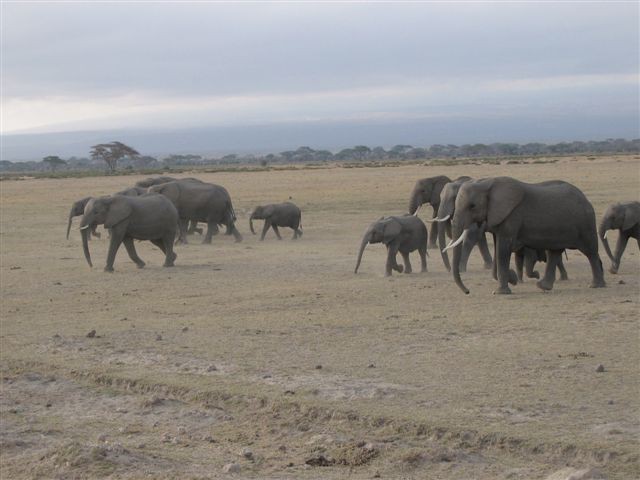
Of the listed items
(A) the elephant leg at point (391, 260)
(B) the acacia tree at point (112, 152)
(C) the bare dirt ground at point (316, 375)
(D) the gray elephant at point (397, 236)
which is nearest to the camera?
(C) the bare dirt ground at point (316, 375)

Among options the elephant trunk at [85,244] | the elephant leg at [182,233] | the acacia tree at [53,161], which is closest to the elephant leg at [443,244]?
the elephant trunk at [85,244]

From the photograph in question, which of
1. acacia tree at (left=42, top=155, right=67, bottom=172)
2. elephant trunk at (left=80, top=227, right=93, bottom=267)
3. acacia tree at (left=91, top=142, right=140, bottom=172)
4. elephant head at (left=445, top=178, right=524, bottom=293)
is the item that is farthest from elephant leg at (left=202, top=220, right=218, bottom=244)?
acacia tree at (left=42, top=155, right=67, bottom=172)

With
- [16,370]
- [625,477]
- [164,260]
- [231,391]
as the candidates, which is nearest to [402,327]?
[231,391]

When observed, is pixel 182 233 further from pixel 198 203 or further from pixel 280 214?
pixel 280 214

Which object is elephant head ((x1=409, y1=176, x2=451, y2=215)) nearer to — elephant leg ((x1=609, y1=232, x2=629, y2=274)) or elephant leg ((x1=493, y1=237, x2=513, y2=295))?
elephant leg ((x1=609, y1=232, x2=629, y2=274))

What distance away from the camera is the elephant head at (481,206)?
582 inches

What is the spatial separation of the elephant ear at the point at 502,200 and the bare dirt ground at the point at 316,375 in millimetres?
1085

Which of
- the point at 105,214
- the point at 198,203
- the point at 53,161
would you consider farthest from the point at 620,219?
the point at 53,161

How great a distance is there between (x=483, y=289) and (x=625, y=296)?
2.08 metres

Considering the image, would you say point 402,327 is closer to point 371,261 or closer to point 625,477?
point 625,477

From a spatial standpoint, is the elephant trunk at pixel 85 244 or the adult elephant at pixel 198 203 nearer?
the elephant trunk at pixel 85 244

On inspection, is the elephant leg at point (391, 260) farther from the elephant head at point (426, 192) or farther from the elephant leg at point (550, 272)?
the elephant head at point (426, 192)

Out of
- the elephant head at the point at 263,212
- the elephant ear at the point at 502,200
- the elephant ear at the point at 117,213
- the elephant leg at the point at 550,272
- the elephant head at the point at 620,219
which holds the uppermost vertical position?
the elephant ear at the point at 502,200

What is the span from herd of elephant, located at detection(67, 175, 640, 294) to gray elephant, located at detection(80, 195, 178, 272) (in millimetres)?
18
